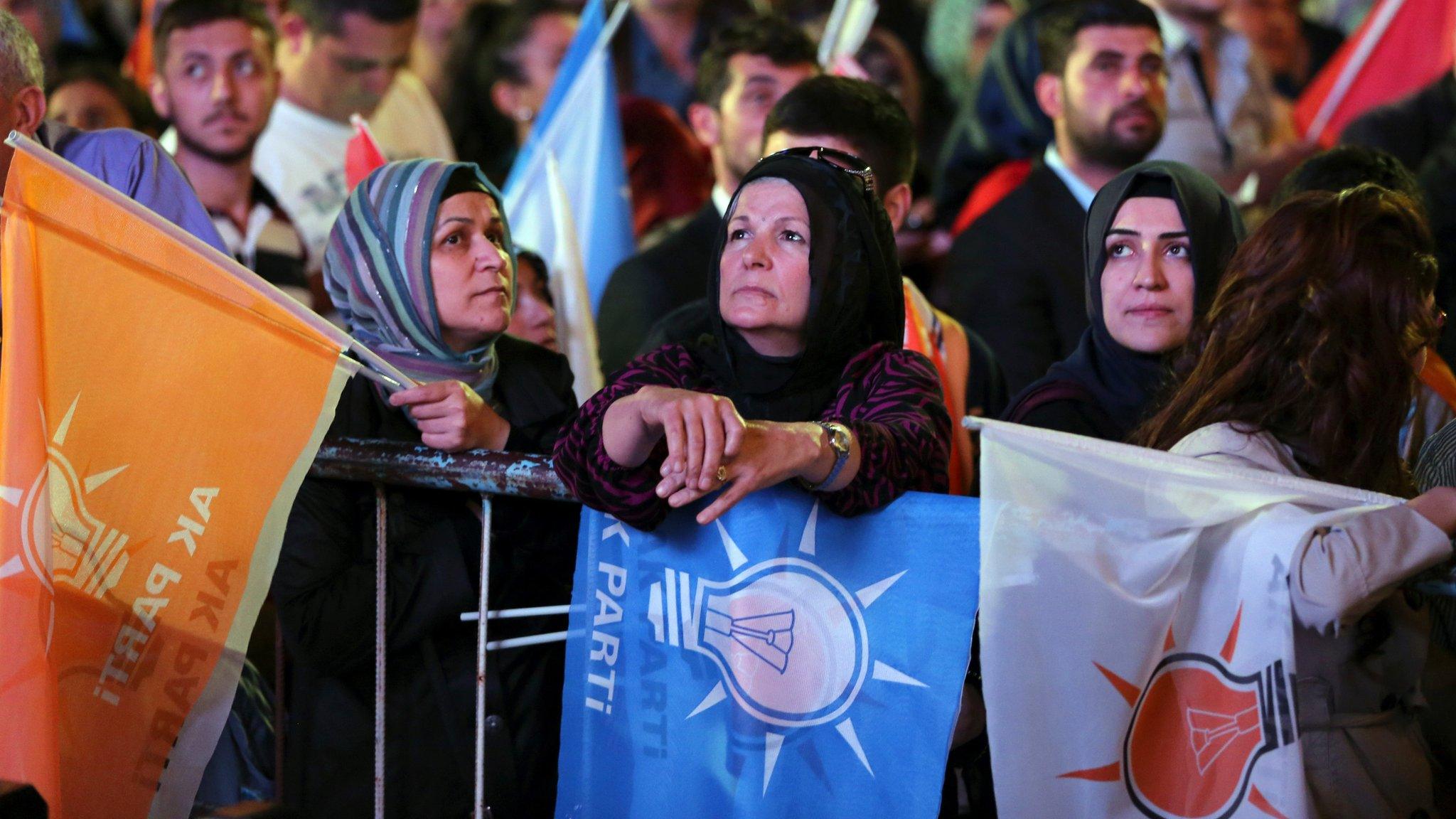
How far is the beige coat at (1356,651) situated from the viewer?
Result: 216 cm

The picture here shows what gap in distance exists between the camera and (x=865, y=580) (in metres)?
2.47

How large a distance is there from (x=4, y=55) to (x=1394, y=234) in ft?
9.12

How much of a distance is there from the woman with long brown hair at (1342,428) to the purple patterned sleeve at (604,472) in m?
0.85

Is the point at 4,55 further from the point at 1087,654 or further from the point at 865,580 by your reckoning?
the point at 1087,654

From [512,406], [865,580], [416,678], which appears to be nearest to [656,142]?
[512,406]

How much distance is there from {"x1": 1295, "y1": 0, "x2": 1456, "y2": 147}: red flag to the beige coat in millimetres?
4775

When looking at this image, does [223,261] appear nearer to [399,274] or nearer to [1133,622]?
[399,274]

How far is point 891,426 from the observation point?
8.38ft

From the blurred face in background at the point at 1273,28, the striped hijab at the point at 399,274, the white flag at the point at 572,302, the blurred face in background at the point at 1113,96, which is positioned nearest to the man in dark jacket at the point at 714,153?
the white flag at the point at 572,302

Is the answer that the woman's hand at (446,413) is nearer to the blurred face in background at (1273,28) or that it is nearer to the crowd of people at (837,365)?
the crowd of people at (837,365)

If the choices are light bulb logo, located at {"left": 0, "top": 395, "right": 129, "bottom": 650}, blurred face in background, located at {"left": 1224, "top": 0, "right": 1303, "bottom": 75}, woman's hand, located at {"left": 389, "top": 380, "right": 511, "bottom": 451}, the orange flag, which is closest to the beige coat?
woman's hand, located at {"left": 389, "top": 380, "right": 511, "bottom": 451}

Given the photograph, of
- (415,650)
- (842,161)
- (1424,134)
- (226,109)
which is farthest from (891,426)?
(1424,134)

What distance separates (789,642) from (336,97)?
5.37 metres

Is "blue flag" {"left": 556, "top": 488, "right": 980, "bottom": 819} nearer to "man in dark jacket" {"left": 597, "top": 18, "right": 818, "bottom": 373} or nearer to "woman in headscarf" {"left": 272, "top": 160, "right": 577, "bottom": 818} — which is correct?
"woman in headscarf" {"left": 272, "top": 160, "right": 577, "bottom": 818}
